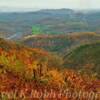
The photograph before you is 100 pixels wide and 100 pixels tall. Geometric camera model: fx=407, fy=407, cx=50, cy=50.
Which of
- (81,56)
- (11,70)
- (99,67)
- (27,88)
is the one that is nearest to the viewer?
(27,88)

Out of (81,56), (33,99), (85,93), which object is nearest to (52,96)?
(33,99)

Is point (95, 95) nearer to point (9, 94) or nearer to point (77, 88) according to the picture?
point (77, 88)

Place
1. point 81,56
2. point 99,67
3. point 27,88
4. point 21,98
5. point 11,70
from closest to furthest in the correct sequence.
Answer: point 21,98, point 27,88, point 11,70, point 99,67, point 81,56

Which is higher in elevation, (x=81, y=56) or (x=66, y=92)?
(x=66, y=92)

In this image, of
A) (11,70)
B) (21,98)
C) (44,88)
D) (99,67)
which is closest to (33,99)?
(21,98)

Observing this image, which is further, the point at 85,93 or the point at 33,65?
the point at 33,65

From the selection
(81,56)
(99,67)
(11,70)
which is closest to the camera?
(11,70)

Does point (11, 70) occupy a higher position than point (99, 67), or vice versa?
point (11, 70)

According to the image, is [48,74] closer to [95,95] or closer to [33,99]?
[95,95]

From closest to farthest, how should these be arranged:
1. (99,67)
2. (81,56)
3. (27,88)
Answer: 1. (27,88)
2. (99,67)
3. (81,56)
